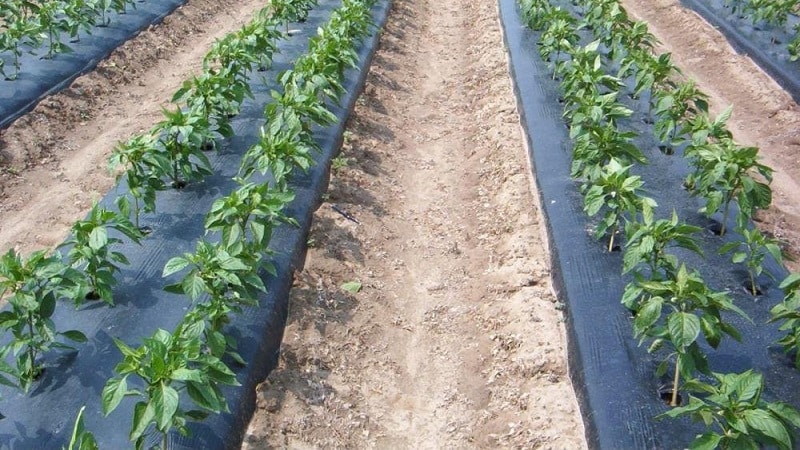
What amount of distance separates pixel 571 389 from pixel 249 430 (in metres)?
1.89

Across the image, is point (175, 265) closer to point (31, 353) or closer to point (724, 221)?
point (31, 353)

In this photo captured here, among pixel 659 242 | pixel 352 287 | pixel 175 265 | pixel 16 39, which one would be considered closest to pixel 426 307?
pixel 352 287

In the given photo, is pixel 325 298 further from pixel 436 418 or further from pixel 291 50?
pixel 291 50

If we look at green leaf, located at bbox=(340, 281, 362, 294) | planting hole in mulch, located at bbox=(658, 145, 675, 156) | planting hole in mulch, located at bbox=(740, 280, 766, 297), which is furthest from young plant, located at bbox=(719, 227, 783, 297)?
green leaf, located at bbox=(340, 281, 362, 294)

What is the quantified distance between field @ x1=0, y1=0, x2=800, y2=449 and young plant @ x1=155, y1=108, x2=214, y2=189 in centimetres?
106

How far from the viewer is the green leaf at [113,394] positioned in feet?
9.64

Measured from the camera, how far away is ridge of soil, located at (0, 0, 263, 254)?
20.0ft

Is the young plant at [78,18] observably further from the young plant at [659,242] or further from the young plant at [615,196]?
the young plant at [659,242]

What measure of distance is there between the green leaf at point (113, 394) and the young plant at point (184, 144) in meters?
2.32

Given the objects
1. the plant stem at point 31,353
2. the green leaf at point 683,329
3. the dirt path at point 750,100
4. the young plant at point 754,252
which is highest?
the green leaf at point 683,329

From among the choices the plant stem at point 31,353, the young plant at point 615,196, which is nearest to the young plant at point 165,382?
the plant stem at point 31,353

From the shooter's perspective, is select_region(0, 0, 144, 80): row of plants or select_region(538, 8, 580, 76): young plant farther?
select_region(538, 8, 580, 76): young plant

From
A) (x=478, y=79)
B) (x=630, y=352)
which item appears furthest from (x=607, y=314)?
(x=478, y=79)

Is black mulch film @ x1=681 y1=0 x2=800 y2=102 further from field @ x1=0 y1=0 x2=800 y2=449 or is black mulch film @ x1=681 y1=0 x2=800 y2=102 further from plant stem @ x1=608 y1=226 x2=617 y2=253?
plant stem @ x1=608 y1=226 x2=617 y2=253
